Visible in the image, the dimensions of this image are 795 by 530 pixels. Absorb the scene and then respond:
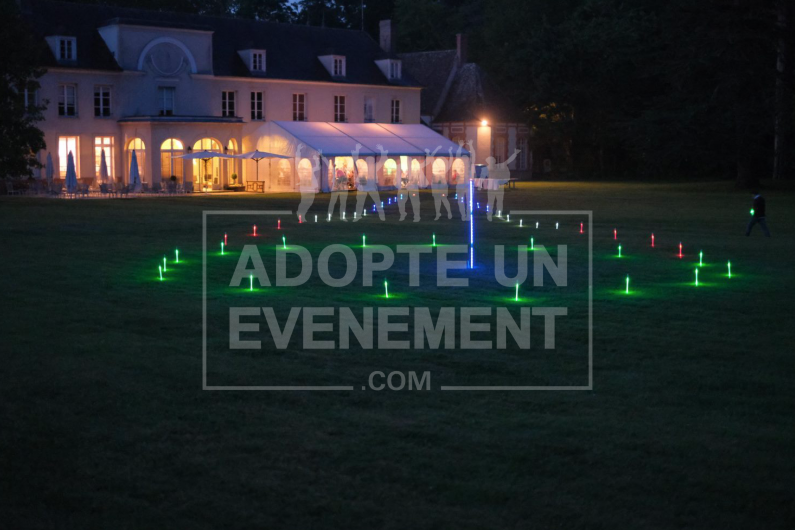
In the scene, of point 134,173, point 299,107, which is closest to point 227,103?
point 299,107

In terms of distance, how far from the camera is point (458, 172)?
172 ft

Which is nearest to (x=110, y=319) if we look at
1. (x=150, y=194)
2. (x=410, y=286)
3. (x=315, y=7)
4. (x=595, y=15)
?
(x=410, y=286)

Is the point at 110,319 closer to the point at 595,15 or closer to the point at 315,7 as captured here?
the point at 595,15

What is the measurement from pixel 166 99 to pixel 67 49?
201 inches

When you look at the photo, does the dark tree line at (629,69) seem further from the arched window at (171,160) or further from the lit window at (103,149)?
the arched window at (171,160)

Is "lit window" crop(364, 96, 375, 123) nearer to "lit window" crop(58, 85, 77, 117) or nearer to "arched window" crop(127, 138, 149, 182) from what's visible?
"arched window" crop(127, 138, 149, 182)

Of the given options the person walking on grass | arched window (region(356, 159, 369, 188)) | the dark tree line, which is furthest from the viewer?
arched window (region(356, 159, 369, 188))

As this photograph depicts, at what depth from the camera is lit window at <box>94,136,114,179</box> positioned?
146 ft

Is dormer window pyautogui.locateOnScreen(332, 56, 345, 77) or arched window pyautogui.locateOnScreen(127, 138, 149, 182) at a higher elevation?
dormer window pyautogui.locateOnScreen(332, 56, 345, 77)

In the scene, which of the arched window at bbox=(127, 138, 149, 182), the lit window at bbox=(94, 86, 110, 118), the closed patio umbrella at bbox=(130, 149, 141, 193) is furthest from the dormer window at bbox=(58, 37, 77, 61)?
the closed patio umbrella at bbox=(130, 149, 141, 193)

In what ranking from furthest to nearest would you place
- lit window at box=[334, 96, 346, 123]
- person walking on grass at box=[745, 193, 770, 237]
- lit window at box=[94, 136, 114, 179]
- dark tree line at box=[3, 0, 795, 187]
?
lit window at box=[334, 96, 346, 123], lit window at box=[94, 136, 114, 179], dark tree line at box=[3, 0, 795, 187], person walking on grass at box=[745, 193, 770, 237]

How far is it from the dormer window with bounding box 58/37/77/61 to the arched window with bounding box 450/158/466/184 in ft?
67.1

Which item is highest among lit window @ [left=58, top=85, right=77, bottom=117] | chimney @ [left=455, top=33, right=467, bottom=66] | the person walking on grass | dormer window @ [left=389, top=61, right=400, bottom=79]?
chimney @ [left=455, top=33, right=467, bottom=66]

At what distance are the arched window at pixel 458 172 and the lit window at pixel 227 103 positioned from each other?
1242 centimetres
